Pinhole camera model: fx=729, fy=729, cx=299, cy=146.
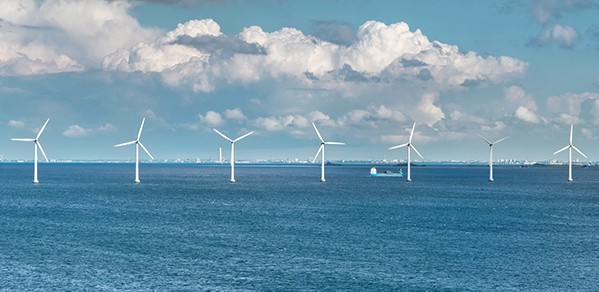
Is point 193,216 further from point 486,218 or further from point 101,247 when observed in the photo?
point 486,218

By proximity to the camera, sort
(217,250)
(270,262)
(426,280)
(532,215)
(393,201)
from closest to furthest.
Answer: (426,280), (270,262), (217,250), (532,215), (393,201)

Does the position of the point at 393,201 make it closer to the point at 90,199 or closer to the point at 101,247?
the point at 90,199

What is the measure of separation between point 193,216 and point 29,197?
6598 cm

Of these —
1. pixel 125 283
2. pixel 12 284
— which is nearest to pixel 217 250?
pixel 125 283

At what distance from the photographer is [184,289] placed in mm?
58219

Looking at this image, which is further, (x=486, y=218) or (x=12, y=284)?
(x=486, y=218)

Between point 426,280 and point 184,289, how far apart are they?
20573 mm

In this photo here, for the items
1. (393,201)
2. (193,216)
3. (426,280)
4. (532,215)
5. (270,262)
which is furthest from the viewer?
(393,201)

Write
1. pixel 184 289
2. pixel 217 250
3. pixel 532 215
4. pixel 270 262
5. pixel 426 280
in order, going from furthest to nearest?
pixel 532 215 < pixel 217 250 < pixel 270 262 < pixel 426 280 < pixel 184 289

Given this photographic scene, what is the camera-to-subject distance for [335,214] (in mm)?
122875

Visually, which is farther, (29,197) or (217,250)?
(29,197)

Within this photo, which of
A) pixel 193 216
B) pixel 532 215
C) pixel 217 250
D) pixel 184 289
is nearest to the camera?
pixel 184 289

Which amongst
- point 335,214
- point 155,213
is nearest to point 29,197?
point 155,213

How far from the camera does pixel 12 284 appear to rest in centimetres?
5959
